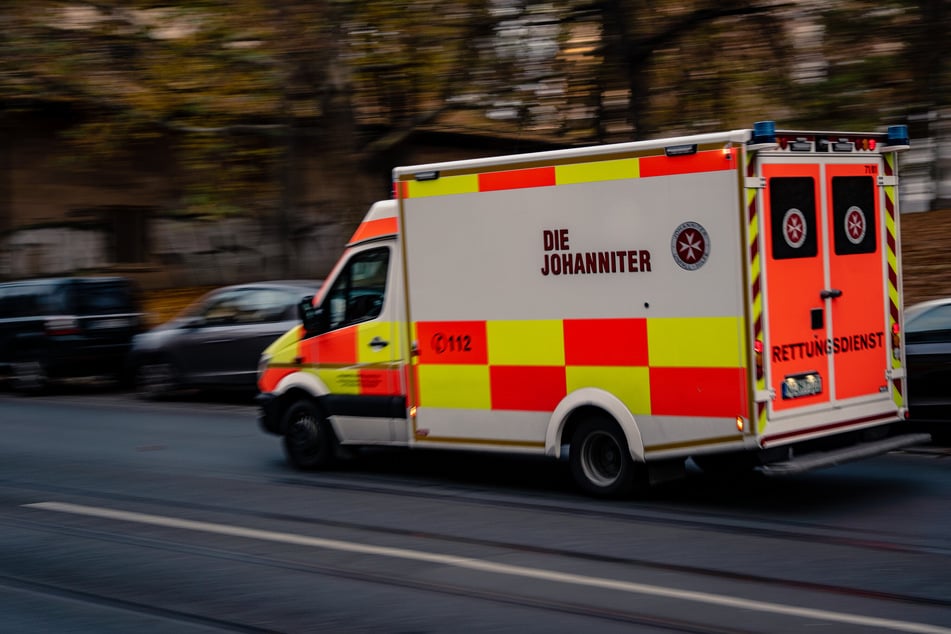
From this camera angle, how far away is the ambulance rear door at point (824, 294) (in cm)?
797

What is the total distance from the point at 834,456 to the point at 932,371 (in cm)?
273

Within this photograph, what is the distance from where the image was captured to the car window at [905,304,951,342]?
10547 mm

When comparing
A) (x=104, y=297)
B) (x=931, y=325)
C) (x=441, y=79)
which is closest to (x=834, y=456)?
(x=931, y=325)

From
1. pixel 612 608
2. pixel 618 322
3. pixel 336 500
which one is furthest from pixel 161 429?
pixel 612 608

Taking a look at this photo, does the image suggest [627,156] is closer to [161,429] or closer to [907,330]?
[907,330]

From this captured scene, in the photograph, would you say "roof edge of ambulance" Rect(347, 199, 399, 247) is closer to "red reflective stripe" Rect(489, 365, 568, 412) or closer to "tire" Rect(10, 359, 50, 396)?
"red reflective stripe" Rect(489, 365, 568, 412)

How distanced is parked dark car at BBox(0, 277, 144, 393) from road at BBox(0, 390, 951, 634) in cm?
770

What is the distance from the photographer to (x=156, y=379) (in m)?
17.0

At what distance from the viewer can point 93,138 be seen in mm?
22953

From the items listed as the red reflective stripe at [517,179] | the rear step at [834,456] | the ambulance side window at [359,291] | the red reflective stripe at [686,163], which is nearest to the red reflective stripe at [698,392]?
the rear step at [834,456]

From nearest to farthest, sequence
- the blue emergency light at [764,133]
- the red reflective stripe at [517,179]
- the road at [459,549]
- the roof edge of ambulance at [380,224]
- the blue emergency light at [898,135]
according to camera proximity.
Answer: the road at [459,549] < the blue emergency light at [764,133] < the red reflective stripe at [517,179] < the blue emergency light at [898,135] < the roof edge of ambulance at [380,224]

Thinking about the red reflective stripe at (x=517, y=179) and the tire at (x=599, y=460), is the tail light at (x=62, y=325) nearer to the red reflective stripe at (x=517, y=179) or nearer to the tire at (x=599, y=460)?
the red reflective stripe at (x=517, y=179)

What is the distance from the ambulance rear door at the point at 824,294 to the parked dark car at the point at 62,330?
1297cm

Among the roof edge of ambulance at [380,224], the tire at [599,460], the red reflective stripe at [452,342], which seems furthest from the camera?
the roof edge of ambulance at [380,224]
